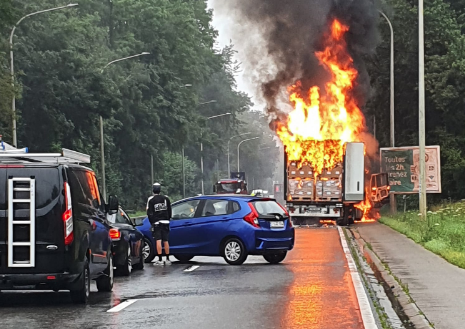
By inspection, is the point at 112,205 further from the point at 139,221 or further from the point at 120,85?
the point at 120,85

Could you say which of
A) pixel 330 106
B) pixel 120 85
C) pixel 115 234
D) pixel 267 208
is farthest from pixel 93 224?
pixel 120 85

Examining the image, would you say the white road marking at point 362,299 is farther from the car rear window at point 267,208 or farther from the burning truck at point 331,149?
the burning truck at point 331,149

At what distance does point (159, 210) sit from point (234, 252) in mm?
1892

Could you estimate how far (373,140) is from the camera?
194ft

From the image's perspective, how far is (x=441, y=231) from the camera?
30.5m

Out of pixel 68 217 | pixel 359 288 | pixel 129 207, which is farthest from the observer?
pixel 129 207

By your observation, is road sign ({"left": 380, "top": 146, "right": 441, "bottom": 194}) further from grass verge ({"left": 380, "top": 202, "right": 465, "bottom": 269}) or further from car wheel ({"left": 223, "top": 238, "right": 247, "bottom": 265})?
car wheel ({"left": 223, "top": 238, "right": 247, "bottom": 265})

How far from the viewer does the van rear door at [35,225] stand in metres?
14.6

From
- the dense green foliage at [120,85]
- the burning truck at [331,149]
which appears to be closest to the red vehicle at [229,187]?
the dense green foliage at [120,85]

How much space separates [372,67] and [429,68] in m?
3.20

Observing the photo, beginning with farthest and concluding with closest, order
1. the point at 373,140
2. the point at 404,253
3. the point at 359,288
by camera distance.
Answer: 1. the point at 373,140
2. the point at 404,253
3. the point at 359,288

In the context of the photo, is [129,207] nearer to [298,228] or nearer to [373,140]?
[373,140]

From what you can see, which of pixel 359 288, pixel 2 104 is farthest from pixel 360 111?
pixel 359 288

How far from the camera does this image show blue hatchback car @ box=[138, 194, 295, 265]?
2306cm
